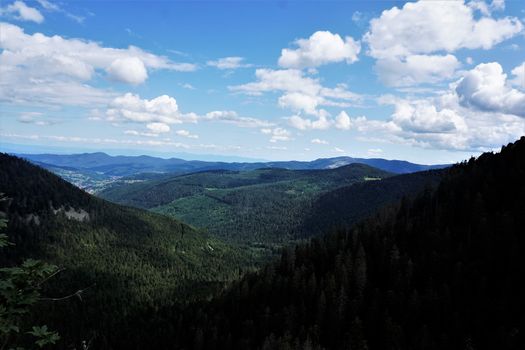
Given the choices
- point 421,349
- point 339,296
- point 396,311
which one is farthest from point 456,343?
point 339,296

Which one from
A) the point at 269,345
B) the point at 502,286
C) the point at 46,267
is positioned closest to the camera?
the point at 46,267

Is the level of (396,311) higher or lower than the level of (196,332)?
higher

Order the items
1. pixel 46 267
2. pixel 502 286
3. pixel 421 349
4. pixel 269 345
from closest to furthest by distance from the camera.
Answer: pixel 46 267 < pixel 421 349 < pixel 269 345 < pixel 502 286

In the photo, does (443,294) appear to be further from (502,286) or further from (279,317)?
(279,317)

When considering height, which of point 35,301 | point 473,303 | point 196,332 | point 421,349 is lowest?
point 196,332

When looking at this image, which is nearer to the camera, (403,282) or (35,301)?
(35,301)

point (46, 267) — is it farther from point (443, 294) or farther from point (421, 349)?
point (443, 294)

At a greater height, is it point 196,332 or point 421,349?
point 421,349

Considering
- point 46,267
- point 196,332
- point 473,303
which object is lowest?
point 196,332

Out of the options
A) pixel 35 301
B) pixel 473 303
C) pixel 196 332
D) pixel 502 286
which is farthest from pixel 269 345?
pixel 35 301
